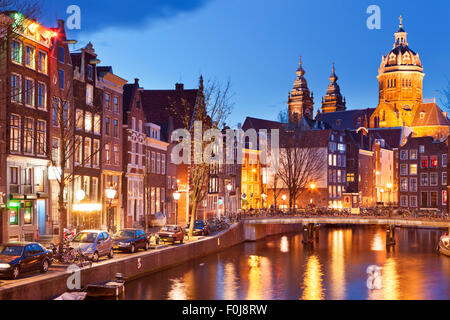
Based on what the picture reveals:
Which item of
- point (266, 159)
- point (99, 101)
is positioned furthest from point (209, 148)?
point (266, 159)

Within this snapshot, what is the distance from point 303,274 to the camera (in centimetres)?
5253

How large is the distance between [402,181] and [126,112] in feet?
267

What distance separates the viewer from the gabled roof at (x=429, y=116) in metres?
182

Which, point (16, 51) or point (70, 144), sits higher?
point (16, 51)

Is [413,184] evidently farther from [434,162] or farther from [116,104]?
[116,104]

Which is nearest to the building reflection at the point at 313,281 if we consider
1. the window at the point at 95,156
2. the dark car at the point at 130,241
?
the dark car at the point at 130,241

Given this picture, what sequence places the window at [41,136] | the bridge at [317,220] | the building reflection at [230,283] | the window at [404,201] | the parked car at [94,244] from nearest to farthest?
the parked car at [94,244]
the building reflection at [230,283]
the window at [41,136]
the bridge at [317,220]
the window at [404,201]

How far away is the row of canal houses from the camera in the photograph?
46.5m

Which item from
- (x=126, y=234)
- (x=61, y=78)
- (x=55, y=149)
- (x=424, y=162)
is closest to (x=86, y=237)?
(x=126, y=234)

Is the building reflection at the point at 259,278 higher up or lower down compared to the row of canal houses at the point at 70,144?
lower down

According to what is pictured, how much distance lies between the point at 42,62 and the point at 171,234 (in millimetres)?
16210

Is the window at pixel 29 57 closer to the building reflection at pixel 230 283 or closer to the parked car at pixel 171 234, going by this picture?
the parked car at pixel 171 234

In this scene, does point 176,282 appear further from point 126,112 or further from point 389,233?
point 389,233

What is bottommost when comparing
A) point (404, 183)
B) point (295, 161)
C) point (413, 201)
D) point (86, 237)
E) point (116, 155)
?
point (413, 201)
